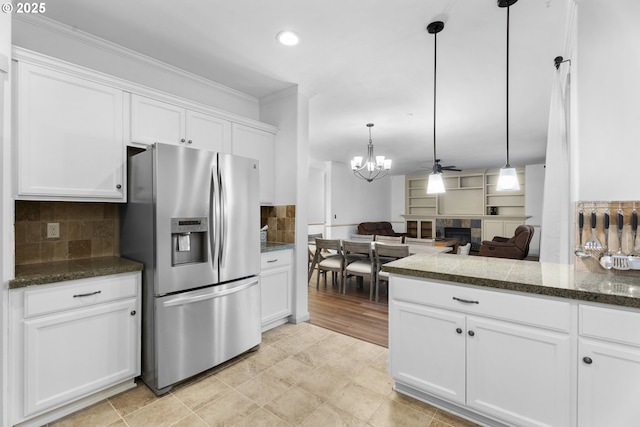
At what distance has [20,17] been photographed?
6.46 feet

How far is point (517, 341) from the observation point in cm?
156

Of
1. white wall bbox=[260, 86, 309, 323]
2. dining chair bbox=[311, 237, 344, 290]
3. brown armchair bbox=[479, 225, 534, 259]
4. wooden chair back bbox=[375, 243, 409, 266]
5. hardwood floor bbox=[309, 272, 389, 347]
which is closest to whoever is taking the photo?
hardwood floor bbox=[309, 272, 389, 347]

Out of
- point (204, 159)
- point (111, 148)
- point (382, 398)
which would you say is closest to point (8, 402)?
point (111, 148)

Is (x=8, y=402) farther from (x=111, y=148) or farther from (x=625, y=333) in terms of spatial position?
(x=625, y=333)

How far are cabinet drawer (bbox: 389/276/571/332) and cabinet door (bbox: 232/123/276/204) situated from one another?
6.08 ft

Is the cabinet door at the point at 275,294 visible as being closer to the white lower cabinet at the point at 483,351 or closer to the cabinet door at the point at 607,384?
the white lower cabinet at the point at 483,351

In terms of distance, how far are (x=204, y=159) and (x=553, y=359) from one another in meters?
2.41

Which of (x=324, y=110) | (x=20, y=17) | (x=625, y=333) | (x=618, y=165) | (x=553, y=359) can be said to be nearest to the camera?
(x=625, y=333)

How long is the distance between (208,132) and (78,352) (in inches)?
74.6

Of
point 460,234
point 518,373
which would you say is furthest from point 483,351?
point 460,234

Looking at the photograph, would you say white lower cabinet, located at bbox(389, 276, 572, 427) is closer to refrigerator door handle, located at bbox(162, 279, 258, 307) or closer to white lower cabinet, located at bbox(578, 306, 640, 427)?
white lower cabinet, located at bbox(578, 306, 640, 427)

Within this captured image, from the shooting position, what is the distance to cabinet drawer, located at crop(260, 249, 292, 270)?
2912 mm

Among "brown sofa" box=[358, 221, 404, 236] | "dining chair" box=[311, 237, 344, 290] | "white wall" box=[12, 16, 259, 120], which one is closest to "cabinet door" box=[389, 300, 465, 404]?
"dining chair" box=[311, 237, 344, 290]

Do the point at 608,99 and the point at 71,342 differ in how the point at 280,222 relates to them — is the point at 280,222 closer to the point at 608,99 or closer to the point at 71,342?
the point at 71,342
